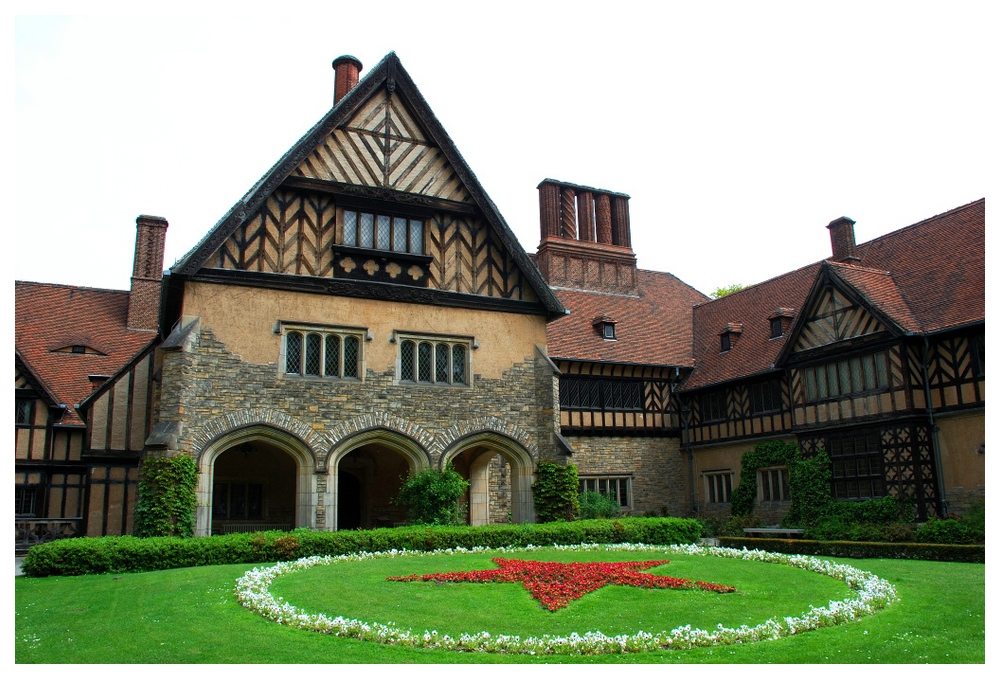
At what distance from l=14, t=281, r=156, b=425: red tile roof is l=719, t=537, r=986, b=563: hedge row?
19.4 meters

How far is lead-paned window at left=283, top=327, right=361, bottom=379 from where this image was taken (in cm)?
1942

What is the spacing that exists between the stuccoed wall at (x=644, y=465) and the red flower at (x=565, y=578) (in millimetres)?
13298

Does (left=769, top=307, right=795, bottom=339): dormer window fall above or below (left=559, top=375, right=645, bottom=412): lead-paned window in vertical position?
above

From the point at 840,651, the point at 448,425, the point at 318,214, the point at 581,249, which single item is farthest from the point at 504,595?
the point at 581,249

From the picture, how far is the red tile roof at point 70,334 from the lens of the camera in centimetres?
2550

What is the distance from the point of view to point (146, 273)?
31578 millimetres

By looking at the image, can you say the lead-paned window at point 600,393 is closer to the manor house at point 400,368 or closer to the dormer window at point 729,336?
the manor house at point 400,368

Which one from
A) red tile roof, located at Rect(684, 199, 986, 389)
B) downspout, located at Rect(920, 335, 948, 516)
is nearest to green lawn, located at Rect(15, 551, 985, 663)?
downspout, located at Rect(920, 335, 948, 516)

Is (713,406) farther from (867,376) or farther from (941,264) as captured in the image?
(941,264)

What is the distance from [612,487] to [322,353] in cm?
1257

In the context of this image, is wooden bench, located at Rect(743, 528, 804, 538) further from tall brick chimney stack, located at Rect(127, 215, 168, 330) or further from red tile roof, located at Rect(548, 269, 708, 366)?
tall brick chimney stack, located at Rect(127, 215, 168, 330)

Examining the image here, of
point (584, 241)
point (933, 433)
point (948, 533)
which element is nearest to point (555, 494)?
→ point (948, 533)

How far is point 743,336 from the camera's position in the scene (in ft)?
95.7

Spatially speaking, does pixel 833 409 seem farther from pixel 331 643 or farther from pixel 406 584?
pixel 331 643
